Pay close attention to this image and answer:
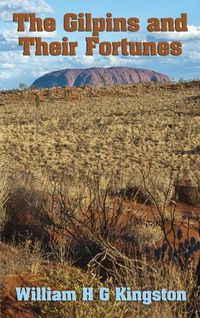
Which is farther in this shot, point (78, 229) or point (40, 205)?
point (40, 205)

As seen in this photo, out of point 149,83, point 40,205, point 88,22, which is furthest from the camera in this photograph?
point 149,83

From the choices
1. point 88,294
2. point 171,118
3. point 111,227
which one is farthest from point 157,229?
point 171,118

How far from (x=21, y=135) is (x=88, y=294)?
2464 cm

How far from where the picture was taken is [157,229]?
27.8 feet

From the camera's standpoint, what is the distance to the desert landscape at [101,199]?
6062 mm

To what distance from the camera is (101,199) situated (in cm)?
1045

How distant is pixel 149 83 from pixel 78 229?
57.9 meters

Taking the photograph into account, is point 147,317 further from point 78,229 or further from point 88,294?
point 78,229

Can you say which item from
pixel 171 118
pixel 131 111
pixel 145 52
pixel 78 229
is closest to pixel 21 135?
pixel 171 118

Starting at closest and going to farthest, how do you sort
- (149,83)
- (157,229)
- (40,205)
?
(157,229) < (40,205) < (149,83)

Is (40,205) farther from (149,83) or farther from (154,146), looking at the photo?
(149,83)

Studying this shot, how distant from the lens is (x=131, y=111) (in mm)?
42531

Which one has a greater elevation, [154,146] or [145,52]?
[145,52]

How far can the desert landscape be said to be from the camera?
6.06 m
